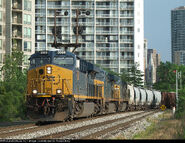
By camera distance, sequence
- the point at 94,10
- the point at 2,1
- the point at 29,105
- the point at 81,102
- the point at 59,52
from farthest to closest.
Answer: the point at 94,10, the point at 2,1, the point at 81,102, the point at 59,52, the point at 29,105

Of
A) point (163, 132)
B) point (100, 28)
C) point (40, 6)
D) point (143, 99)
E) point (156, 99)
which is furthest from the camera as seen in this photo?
point (100, 28)

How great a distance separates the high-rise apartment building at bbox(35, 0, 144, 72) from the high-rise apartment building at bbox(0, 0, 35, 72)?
161 feet

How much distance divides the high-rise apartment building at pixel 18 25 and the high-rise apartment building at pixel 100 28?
49.1 metres

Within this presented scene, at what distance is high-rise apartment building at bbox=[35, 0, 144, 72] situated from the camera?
134m

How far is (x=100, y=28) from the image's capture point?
13600 cm

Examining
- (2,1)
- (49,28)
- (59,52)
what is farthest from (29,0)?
(59,52)

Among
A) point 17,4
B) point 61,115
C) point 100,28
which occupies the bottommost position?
point 61,115

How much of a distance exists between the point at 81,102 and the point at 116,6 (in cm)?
10800

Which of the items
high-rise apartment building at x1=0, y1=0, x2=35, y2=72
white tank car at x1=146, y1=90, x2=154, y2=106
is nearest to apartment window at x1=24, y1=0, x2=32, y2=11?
high-rise apartment building at x1=0, y1=0, x2=35, y2=72

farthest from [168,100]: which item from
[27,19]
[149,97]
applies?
[27,19]

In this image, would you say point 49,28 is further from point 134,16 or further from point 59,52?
point 59,52

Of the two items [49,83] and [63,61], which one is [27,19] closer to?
[63,61]

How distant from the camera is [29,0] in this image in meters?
84.6

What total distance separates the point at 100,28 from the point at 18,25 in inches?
2206
